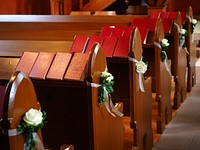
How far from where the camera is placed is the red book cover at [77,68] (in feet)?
6.85

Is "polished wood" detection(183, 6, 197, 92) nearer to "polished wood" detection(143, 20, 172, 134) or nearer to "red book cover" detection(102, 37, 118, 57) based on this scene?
"polished wood" detection(143, 20, 172, 134)

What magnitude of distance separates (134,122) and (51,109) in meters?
0.73

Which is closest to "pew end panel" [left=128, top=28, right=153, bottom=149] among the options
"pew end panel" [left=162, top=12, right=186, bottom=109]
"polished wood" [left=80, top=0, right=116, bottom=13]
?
"pew end panel" [left=162, top=12, right=186, bottom=109]

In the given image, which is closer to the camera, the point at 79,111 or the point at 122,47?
the point at 79,111

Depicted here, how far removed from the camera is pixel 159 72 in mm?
3375

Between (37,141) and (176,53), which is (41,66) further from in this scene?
(176,53)

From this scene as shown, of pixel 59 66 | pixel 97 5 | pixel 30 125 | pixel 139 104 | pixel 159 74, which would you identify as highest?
pixel 97 5

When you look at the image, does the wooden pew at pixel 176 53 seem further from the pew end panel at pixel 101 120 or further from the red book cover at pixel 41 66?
the red book cover at pixel 41 66

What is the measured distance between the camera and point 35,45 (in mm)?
3643

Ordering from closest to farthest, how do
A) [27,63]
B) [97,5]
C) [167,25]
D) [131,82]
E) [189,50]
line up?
[27,63], [131,82], [167,25], [189,50], [97,5]

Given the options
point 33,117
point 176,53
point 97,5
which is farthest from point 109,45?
point 97,5

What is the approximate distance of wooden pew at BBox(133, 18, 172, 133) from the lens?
3359 mm

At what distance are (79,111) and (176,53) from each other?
2043mm

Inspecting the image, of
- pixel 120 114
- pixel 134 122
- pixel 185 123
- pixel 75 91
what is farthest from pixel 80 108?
pixel 185 123
